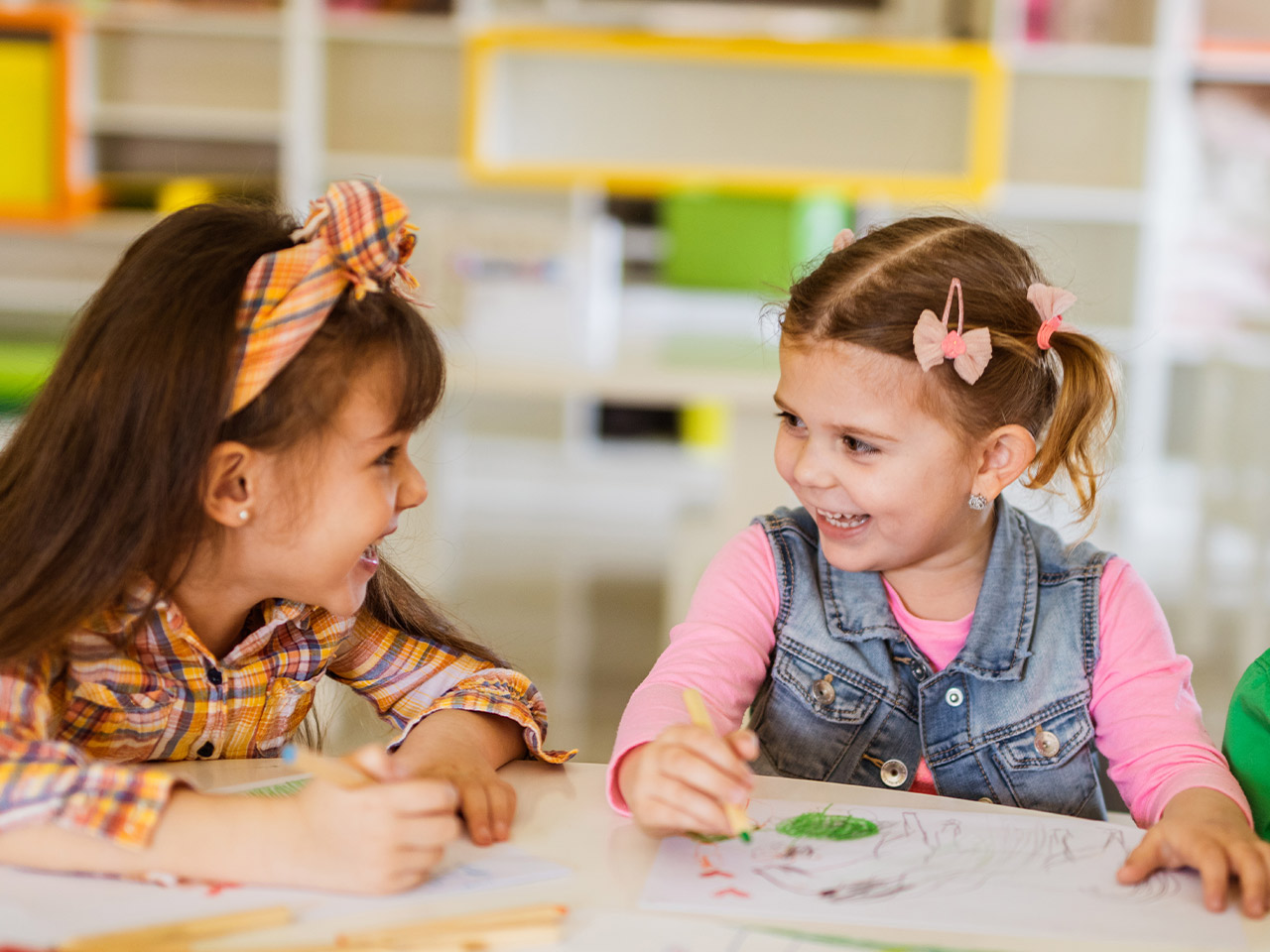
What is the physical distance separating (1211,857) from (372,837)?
426 millimetres

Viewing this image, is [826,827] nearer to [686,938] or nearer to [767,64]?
[686,938]

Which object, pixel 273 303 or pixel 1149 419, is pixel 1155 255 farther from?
pixel 273 303

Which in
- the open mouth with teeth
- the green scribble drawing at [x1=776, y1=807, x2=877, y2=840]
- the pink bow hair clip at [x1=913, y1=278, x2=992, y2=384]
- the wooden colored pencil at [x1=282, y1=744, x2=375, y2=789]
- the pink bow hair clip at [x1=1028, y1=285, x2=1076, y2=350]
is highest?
the pink bow hair clip at [x1=1028, y1=285, x2=1076, y2=350]

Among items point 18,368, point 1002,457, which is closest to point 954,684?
point 1002,457

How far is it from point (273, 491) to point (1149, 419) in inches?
139

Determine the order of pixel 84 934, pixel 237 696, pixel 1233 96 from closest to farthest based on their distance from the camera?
pixel 84 934, pixel 237 696, pixel 1233 96

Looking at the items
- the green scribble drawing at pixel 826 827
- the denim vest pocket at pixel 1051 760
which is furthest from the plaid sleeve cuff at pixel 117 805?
the denim vest pocket at pixel 1051 760

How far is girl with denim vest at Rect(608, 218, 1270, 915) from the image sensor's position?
94 centimetres

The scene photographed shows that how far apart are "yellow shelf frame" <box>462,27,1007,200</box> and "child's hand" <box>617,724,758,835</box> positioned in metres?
3.29

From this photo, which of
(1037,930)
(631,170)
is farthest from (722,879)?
(631,170)

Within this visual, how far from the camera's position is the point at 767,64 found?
3.92m

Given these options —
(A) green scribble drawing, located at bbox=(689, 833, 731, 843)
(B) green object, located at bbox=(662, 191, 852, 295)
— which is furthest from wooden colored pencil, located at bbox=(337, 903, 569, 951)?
(B) green object, located at bbox=(662, 191, 852, 295)

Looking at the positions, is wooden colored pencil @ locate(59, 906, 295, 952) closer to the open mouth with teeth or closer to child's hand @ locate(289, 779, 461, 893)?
child's hand @ locate(289, 779, 461, 893)

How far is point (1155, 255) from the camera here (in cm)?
382
